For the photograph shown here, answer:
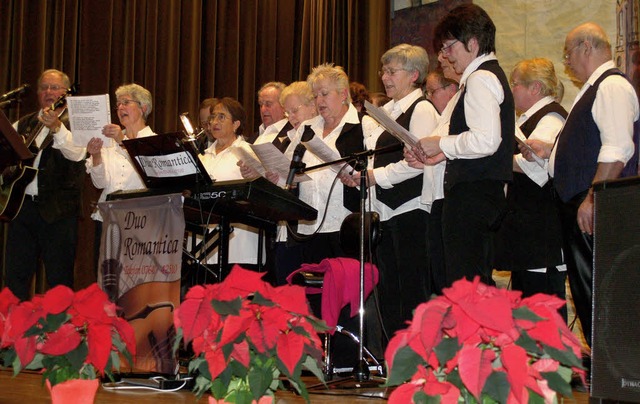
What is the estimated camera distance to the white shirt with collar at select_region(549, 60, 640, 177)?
9.78 ft

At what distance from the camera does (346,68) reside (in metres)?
6.88

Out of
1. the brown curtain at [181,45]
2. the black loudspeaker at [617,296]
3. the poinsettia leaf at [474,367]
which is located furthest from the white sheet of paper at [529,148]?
the brown curtain at [181,45]

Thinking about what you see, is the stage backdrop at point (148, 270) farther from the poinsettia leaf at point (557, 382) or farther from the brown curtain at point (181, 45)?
the brown curtain at point (181, 45)

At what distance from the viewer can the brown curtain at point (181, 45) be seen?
233 inches

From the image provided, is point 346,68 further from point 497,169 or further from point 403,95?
point 497,169

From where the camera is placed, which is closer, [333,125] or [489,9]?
[333,125]

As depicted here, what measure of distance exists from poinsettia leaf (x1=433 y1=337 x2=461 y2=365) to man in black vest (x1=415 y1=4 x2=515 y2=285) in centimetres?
167

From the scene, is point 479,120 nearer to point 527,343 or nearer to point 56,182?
point 527,343

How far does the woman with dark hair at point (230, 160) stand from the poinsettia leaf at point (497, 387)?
3337 millimetres

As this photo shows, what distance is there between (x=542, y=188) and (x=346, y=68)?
3.40 m

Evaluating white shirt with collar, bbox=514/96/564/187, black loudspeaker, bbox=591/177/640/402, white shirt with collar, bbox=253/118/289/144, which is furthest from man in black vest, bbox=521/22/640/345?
white shirt with collar, bbox=253/118/289/144

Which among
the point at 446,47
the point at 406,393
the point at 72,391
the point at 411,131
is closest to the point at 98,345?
the point at 72,391

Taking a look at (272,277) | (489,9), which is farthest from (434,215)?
(489,9)

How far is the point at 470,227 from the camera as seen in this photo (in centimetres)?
292
